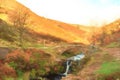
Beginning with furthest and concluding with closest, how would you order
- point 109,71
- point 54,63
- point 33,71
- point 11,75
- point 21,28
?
point 21,28 < point 54,63 < point 33,71 < point 11,75 < point 109,71

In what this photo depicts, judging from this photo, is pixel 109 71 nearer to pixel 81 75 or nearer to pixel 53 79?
pixel 81 75

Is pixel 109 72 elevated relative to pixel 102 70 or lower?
lower

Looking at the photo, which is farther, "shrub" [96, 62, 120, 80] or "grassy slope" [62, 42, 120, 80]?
"grassy slope" [62, 42, 120, 80]

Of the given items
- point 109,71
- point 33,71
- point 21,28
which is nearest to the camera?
point 109,71

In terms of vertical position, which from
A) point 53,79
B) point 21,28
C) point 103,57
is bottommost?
point 53,79

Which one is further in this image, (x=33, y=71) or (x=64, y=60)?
(x=64, y=60)

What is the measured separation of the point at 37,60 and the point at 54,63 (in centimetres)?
270

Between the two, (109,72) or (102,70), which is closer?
(109,72)

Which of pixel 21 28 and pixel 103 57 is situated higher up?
pixel 21 28

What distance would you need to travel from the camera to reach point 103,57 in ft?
138

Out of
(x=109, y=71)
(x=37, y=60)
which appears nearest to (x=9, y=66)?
(x=37, y=60)

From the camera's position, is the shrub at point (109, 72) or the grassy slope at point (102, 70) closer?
the shrub at point (109, 72)

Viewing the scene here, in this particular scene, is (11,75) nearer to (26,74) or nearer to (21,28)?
(26,74)

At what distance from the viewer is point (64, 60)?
47.9 meters
